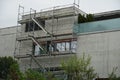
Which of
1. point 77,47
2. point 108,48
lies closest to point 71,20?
point 77,47

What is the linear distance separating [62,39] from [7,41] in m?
9.81

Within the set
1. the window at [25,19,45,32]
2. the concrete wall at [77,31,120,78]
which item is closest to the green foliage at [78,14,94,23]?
the concrete wall at [77,31,120,78]

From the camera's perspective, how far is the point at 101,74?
35.0m

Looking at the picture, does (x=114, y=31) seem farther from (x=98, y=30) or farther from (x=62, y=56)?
(x=62, y=56)

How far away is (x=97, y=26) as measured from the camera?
3666cm

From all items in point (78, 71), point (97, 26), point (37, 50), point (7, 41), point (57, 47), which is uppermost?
point (97, 26)

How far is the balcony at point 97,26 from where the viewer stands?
35531 mm

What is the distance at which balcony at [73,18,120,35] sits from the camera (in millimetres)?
35531

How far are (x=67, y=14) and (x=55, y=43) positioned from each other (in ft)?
11.4

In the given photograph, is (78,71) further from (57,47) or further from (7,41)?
(7,41)

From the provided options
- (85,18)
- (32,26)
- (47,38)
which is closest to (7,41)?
(32,26)

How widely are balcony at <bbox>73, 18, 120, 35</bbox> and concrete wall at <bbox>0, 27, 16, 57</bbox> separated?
33.2ft

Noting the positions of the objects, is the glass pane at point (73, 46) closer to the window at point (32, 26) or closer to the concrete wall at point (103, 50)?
the concrete wall at point (103, 50)

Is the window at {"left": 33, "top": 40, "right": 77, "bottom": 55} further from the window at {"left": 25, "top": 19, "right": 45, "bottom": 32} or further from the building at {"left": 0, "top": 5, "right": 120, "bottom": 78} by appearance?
the window at {"left": 25, "top": 19, "right": 45, "bottom": 32}
